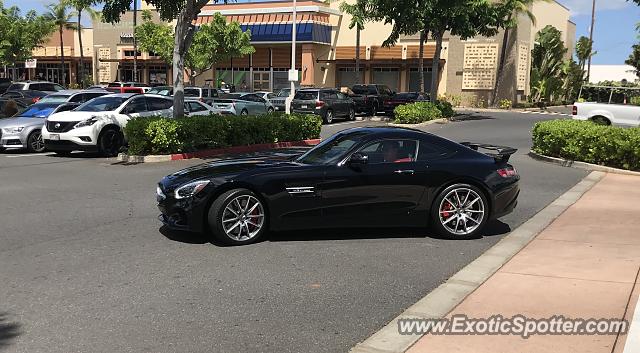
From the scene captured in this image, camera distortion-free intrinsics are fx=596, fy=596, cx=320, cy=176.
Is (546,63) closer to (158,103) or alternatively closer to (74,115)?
(158,103)

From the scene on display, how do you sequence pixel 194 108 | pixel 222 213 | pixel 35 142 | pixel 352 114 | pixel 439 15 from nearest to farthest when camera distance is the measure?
pixel 222 213 → pixel 35 142 → pixel 194 108 → pixel 439 15 → pixel 352 114

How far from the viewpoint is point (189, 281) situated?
5.57 m

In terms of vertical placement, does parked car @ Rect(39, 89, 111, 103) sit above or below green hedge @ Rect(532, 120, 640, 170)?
above

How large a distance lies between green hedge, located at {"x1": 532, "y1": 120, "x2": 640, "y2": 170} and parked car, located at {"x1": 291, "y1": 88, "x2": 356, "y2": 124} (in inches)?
517

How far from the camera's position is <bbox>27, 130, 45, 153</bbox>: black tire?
16.5 metres

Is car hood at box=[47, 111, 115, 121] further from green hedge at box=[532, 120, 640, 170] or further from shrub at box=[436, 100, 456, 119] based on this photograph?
shrub at box=[436, 100, 456, 119]

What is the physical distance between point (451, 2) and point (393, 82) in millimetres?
20891

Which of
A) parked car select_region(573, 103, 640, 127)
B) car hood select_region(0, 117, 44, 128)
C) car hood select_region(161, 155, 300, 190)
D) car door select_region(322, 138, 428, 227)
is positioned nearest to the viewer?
car hood select_region(161, 155, 300, 190)

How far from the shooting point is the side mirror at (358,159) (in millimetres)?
6902

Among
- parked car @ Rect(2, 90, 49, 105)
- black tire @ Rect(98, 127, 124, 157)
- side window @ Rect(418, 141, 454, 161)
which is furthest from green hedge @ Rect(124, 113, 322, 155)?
parked car @ Rect(2, 90, 49, 105)

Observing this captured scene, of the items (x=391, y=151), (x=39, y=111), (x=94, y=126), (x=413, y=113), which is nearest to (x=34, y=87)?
(x=39, y=111)

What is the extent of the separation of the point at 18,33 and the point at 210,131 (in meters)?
36.3

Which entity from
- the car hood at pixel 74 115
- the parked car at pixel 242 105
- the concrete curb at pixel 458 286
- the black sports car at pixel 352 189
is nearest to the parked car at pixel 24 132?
the car hood at pixel 74 115

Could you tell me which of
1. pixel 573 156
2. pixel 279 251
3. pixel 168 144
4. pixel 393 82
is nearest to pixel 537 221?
pixel 279 251
